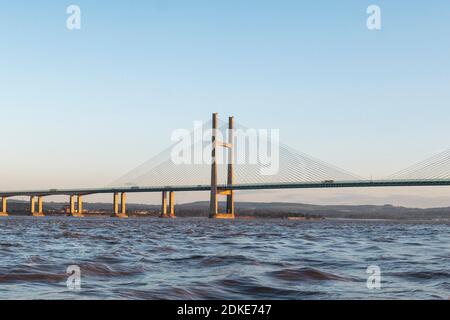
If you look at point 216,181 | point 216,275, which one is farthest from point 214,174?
point 216,275

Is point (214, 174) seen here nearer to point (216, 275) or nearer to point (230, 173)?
point (230, 173)

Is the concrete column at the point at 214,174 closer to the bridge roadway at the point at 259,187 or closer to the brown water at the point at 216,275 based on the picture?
the bridge roadway at the point at 259,187

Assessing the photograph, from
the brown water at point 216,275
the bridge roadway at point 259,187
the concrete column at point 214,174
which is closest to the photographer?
the brown water at point 216,275

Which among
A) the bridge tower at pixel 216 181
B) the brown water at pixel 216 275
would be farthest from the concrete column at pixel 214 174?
the brown water at pixel 216 275

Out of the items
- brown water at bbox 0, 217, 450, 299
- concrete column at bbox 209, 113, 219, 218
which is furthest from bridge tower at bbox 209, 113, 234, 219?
brown water at bbox 0, 217, 450, 299

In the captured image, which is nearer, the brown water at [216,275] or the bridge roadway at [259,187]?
the brown water at [216,275]

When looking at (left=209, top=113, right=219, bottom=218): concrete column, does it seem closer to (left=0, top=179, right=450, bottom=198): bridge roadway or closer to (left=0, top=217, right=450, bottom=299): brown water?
(left=0, top=179, right=450, bottom=198): bridge roadway

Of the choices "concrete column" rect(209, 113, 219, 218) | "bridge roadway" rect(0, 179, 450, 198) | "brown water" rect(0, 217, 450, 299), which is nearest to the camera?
"brown water" rect(0, 217, 450, 299)

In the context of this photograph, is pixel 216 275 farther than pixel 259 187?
No

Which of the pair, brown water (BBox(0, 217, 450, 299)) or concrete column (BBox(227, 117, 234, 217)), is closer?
brown water (BBox(0, 217, 450, 299))

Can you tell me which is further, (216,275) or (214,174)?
(214,174)

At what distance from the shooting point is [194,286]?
941cm

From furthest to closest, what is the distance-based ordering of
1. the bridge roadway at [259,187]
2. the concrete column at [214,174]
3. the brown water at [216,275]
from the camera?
the concrete column at [214,174] → the bridge roadway at [259,187] → the brown water at [216,275]

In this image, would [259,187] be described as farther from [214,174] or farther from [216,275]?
[216,275]
